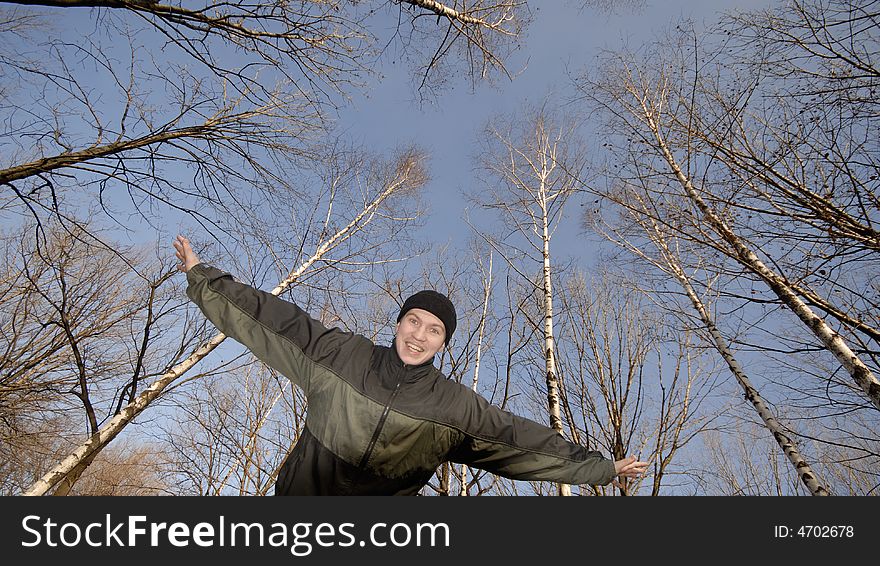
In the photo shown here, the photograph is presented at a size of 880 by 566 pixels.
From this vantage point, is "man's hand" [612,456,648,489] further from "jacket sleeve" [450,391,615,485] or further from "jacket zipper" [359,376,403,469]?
"jacket zipper" [359,376,403,469]

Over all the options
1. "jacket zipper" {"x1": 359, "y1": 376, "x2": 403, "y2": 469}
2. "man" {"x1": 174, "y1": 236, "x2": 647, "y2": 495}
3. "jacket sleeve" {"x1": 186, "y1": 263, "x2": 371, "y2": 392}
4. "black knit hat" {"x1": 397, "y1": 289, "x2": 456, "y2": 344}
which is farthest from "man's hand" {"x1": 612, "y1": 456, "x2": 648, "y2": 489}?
"jacket sleeve" {"x1": 186, "y1": 263, "x2": 371, "y2": 392}

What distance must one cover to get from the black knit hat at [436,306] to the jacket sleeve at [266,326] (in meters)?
0.48

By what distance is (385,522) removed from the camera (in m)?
2.00

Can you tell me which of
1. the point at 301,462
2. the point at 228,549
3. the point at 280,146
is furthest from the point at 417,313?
the point at 280,146

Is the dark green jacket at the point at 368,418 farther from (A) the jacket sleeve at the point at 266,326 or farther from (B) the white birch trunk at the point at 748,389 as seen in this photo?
(B) the white birch trunk at the point at 748,389

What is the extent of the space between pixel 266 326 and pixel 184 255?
67cm

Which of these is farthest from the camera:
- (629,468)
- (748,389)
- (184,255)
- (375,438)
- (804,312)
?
(748,389)

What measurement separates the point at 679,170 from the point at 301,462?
544 cm

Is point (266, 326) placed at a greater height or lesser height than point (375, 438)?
greater

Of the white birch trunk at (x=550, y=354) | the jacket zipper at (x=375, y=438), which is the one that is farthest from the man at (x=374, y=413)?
the white birch trunk at (x=550, y=354)

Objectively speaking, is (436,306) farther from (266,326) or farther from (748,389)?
(748,389)

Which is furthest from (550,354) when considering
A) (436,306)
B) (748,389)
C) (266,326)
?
(266,326)

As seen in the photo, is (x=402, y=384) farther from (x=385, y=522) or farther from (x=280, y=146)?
(x=280, y=146)

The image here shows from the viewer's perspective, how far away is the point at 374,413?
2109mm
